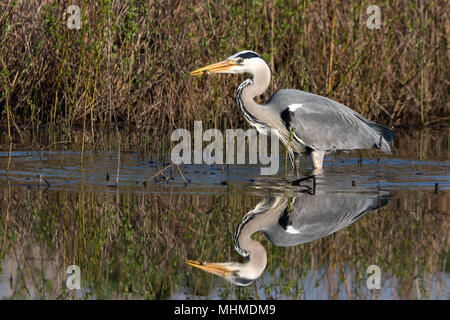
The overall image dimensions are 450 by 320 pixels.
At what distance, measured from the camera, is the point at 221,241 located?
5.43 meters

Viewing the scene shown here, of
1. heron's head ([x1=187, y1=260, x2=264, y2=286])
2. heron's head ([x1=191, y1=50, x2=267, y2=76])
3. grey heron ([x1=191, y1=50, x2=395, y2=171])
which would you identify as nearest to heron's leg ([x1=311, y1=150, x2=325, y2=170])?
grey heron ([x1=191, y1=50, x2=395, y2=171])

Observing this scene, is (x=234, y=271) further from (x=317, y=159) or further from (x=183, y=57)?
(x=183, y=57)

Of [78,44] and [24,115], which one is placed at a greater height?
[78,44]

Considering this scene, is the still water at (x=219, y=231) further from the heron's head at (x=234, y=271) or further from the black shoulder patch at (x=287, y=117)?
the black shoulder patch at (x=287, y=117)

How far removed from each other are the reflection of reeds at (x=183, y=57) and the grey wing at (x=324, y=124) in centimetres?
115

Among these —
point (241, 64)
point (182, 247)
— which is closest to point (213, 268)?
point (182, 247)

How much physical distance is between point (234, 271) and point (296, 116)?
13.5 feet

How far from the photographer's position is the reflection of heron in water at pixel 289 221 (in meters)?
4.77

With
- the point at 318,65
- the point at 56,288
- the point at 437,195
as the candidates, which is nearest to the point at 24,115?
the point at 318,65

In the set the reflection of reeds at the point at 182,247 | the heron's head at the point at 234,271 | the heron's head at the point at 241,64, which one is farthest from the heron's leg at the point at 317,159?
the heron's head at the point at 234,271

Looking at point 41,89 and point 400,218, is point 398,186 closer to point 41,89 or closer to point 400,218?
point 400,218

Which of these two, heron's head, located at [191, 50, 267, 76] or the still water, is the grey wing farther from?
the still water

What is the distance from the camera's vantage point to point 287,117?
8.69m

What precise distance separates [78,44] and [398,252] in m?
6.29
